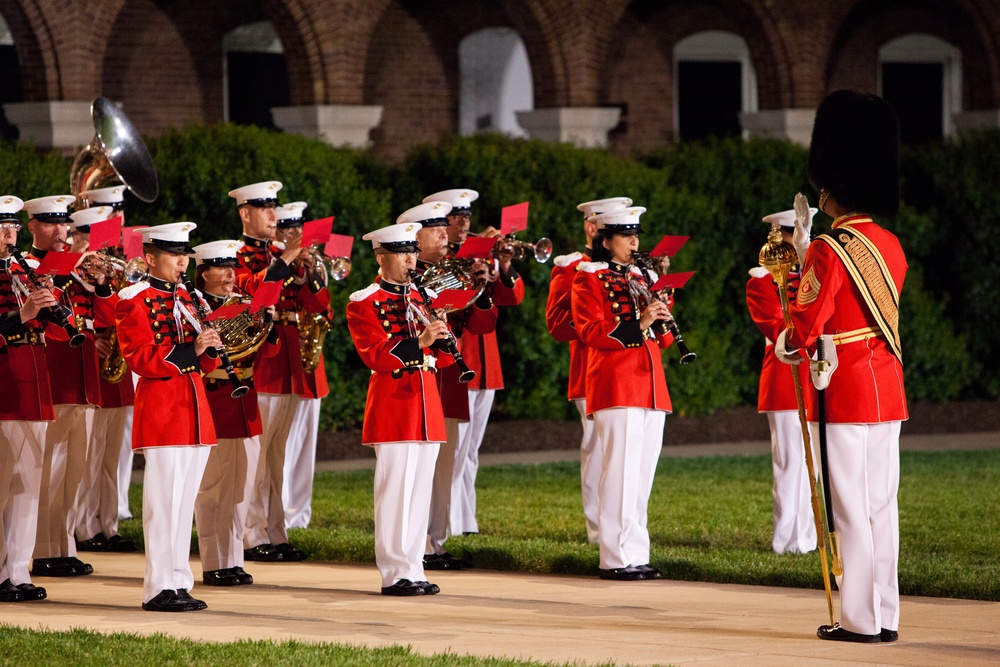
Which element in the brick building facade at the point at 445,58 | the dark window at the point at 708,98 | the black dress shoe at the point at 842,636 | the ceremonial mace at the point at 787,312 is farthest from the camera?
the dark window at the point at 708,98

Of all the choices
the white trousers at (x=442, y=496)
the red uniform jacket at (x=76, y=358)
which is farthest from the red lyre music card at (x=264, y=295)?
the red uniform jacket at (x=76, y=358)

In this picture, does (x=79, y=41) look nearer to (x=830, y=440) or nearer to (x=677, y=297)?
(x=677, y=297)

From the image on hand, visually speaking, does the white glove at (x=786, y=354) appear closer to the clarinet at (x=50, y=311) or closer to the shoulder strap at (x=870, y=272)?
the shoulder strap at (x=870, y=272)

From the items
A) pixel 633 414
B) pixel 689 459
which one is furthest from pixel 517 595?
pixel 689 459

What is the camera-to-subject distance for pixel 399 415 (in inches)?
351

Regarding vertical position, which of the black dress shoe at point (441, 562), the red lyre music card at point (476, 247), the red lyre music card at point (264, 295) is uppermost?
the red lyre music card at point (476, 247)

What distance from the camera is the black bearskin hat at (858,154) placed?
25.1ft

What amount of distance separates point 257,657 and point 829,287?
301 centimetres

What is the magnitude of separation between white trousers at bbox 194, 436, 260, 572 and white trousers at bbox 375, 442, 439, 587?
1.03 m

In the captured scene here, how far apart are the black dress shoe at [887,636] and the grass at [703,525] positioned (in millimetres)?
1453

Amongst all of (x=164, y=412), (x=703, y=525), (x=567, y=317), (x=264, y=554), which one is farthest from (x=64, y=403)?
(x=703, y=525)

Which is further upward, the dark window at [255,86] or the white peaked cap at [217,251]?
the dark window at [255,86]

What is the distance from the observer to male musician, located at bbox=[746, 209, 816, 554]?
1027 centimetres

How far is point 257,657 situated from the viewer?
6.96 metres
